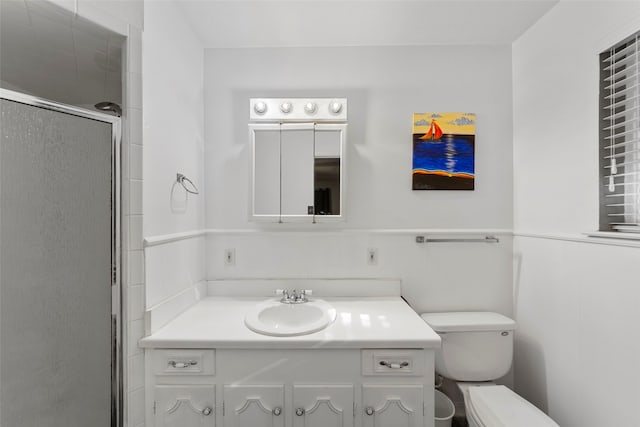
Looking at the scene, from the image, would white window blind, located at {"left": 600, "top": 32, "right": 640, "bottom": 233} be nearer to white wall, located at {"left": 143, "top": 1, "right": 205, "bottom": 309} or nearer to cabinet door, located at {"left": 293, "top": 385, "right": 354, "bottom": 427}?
cabinet door, located at {"left": 293, "top": 385, "right": 354, "bottom": 427}

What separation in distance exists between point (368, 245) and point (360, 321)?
0.55 metres

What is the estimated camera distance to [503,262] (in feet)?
6.57

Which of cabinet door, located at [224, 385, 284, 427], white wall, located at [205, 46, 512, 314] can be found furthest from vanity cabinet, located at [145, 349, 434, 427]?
white wall, located at [205, 46, 512, 314]

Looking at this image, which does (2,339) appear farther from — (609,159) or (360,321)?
(609,159)

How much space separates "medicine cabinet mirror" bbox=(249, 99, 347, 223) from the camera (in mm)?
1865

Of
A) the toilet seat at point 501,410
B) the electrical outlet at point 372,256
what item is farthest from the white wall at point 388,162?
the toilet seat at point 501,410

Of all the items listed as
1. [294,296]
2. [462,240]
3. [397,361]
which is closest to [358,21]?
[462,240]

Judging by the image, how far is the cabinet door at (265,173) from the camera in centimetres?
189

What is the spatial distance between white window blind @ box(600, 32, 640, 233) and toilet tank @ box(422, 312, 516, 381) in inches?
28.9

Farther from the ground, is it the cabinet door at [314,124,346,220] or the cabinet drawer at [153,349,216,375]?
the cabinet door at [314,124,346,220]

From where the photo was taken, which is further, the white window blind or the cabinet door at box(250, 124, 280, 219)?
the cabinet door at box(250, 124, 280, 219)

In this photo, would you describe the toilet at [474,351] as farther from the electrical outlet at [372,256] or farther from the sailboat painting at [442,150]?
the sailboat painting at [442,150]

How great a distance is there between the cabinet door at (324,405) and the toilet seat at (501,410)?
602 mm

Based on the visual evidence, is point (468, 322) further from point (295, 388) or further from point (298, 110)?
point (298, 110)
